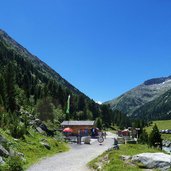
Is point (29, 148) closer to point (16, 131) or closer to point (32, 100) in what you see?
point (16, 131)

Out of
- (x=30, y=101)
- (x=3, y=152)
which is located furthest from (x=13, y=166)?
(x=30, y=101)

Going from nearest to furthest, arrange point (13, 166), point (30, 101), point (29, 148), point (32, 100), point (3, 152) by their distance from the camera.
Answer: point (13, 166) < point (3, 152) < point (29, 148) < point (30, 101) < point (32, 100)

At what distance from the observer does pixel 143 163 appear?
1040 inches

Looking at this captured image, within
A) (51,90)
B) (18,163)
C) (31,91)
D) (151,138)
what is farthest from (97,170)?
(51,90)

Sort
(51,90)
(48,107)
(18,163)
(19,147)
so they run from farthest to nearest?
(51,90) → (48,107) → (19,147) → (18,163)

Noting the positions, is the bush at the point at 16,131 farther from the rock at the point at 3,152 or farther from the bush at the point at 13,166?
the bush at the point at 13,166

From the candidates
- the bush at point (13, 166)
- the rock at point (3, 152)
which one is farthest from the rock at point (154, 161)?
the rock at point (3, 152)

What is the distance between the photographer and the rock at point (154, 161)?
25392 mm

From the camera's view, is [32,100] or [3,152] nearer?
[3,152]

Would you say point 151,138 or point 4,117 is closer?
point 4,117

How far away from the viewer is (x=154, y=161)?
26109 millimetres

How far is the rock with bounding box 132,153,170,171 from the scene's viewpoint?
25.4m

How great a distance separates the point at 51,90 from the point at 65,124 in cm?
6045

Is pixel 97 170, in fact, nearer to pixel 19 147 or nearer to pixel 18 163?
pixel 18 163
